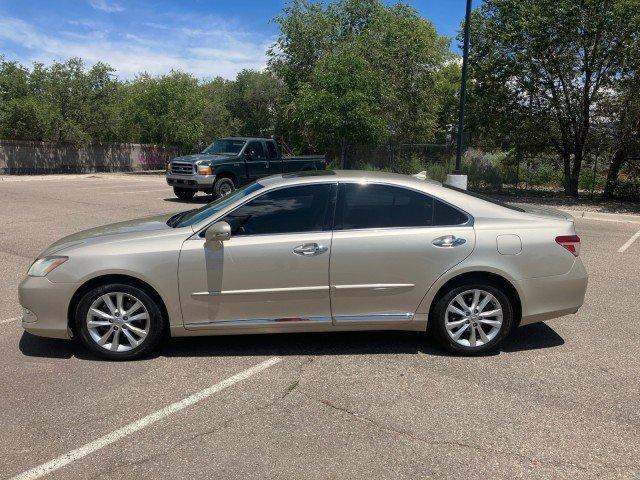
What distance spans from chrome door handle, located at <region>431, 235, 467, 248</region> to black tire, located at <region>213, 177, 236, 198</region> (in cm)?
1190

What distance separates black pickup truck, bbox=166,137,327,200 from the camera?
1605 centimetres

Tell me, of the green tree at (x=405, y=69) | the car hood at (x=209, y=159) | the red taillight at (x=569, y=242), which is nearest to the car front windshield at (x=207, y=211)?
the red taillight at (x=569, y=242)

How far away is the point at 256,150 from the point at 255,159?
0.30m

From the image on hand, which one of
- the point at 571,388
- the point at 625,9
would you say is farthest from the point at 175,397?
the point at 625,9

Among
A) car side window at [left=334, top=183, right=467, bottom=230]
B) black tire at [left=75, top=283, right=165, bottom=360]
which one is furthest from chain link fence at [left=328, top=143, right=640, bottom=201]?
black tire at [left=75, top=283, right=165, bottom=360]

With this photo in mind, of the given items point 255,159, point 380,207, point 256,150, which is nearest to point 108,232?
point 380,207

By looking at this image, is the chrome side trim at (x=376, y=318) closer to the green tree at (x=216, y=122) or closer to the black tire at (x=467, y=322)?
the black tire at (x=467, y=322)

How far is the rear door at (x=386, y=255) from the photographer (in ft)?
15.4

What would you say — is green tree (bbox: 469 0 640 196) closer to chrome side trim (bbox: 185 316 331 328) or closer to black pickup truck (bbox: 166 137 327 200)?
black pickup truck (bbox: 166 137 327 200)

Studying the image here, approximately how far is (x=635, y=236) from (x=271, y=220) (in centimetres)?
1016

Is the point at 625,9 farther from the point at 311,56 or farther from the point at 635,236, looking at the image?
the point at 311,56

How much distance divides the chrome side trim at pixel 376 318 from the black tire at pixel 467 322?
249 millimetres

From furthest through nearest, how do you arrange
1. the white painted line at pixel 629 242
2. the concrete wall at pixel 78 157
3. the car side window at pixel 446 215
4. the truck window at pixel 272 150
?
the concrete wall at pixel 78 157
the truck window at pixel 272 150
the white painted line at pixel 629 242
the car side window at pixel 446 215

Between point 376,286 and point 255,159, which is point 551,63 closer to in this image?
point 255,159
